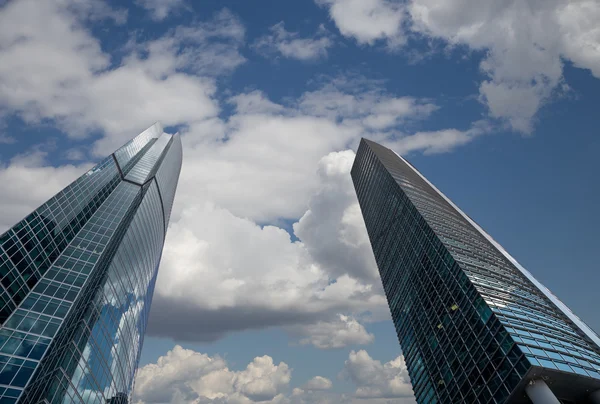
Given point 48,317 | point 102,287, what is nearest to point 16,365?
point 48,317

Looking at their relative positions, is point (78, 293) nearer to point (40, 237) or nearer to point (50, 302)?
point (50, 302)

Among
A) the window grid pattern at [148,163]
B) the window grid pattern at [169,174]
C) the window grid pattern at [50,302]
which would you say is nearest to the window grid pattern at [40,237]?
the window grid pattern at [50,302]

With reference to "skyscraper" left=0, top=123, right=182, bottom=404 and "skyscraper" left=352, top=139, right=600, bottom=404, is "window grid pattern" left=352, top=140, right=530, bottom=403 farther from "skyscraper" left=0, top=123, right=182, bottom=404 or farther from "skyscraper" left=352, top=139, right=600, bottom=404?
"skyscraper" left=0, top=123, right=182, bottom=404

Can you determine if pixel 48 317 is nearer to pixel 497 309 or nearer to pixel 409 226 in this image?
pixel 497 309

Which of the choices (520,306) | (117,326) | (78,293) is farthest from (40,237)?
(520,306)

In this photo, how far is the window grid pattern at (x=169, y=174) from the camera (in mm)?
123831

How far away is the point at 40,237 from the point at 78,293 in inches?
448

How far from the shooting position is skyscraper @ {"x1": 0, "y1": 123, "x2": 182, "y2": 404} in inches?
1581

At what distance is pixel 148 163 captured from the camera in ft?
427

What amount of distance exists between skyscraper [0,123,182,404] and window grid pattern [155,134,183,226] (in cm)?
2139

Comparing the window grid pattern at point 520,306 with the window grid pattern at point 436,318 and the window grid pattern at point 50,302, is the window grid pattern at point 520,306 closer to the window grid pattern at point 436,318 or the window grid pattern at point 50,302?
the window grid pattern at point 436,318

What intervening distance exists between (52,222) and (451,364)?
6737 centimetres

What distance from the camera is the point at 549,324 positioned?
2068 inches

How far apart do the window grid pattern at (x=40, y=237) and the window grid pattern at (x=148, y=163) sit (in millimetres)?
26770
